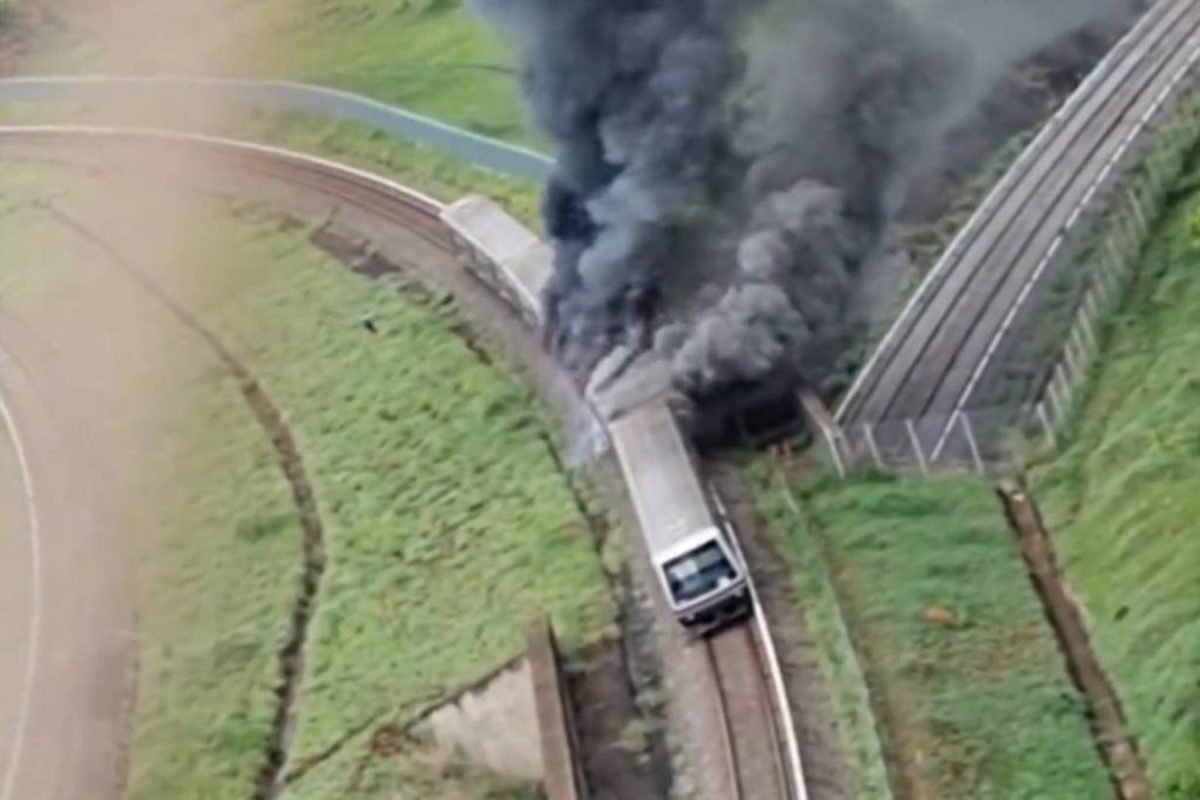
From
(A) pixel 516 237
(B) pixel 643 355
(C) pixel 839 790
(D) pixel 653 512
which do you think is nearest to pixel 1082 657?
(C) pixel 839 790

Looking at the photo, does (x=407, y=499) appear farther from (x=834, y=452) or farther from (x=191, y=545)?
(x=834, y=452)

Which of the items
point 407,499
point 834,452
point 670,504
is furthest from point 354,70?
point 670,504

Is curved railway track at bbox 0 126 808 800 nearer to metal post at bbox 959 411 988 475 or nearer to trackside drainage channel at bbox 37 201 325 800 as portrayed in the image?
trackside drainage channel at bbox 37 201 325 800

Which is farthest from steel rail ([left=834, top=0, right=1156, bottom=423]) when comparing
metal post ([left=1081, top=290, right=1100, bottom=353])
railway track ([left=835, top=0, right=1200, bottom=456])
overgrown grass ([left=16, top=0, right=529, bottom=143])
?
overgrown grass ([left=16, top=0, right=529, bottom=143])

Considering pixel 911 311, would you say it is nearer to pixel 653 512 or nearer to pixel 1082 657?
pixel 653 512

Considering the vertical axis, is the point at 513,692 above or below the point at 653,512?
below

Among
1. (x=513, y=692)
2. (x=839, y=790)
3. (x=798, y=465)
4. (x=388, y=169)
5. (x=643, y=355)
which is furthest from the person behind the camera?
(x=388, y=169)
